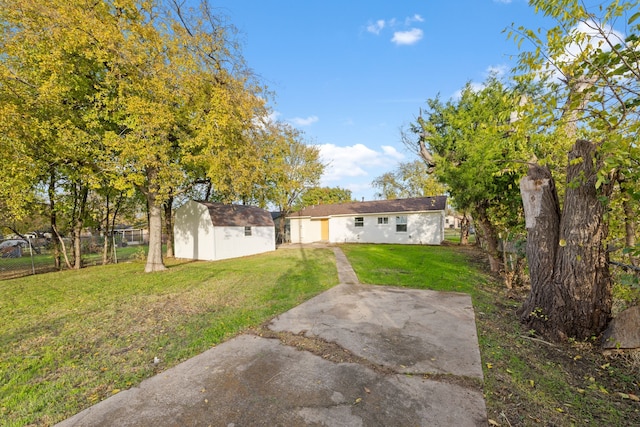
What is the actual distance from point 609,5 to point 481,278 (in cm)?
732

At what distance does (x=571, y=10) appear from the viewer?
2211 millimetres

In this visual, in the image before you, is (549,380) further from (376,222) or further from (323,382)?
(376,222)

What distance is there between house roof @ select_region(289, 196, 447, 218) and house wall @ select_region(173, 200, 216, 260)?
416 inches

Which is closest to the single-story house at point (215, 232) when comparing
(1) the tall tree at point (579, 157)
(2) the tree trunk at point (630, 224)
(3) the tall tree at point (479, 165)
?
(3) the tall tree at point (479, 165)

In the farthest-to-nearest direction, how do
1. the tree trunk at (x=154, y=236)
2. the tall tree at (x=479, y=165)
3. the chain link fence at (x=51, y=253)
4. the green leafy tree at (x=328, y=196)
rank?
1. the green leafy tree at (x=328, y=196)
2. the chain link fence at (x=51, y=253)
3. the tree trunk at (x=154, y=236)
4. the tall tree at (x=479, y=165)

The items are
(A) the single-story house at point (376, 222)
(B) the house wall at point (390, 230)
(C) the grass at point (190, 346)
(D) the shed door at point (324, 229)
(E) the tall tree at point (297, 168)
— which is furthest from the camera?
(D) the shed door at point (324, 229)

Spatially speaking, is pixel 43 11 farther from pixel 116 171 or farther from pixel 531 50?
pixel 531 50

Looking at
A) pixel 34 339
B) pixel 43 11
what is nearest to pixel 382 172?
pixel 43 11

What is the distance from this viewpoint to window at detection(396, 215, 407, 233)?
1954cm

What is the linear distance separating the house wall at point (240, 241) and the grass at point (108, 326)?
6.17 metres

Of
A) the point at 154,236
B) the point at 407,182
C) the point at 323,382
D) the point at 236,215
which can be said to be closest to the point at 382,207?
the point at 236,215

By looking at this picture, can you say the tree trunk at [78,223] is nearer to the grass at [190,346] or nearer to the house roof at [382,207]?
the grass at [190,346]

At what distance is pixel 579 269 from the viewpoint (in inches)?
147

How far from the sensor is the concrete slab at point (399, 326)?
325 cm
